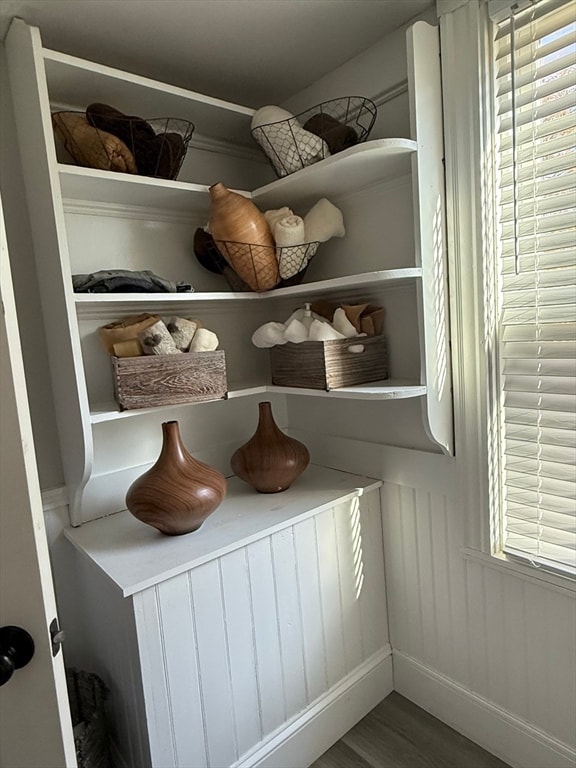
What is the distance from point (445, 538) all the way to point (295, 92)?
1.57 meters

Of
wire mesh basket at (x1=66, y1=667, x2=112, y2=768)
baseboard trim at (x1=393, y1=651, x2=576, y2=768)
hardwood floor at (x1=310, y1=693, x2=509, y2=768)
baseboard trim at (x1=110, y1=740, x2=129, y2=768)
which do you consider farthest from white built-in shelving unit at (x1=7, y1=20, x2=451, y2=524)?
hardwood floor at (x1=310, y1=693, x2=509, y2=768)

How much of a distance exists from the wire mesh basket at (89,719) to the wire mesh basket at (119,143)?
1.40m

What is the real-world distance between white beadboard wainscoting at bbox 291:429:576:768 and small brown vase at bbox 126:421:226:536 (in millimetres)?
627

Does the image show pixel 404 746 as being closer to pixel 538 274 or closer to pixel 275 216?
pixel 538 274

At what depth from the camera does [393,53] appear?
1.43m

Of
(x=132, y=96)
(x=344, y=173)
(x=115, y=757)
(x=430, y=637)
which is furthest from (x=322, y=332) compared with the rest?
A: (x=115, y=757)

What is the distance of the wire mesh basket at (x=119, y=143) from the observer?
1284mm

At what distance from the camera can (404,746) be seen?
59.3 inches

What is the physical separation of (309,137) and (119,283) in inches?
26.9

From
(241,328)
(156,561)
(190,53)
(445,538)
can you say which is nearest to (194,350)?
(241,328)

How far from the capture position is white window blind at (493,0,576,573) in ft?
3.77

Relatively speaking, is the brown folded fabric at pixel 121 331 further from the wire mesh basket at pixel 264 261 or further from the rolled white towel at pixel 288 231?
the rolled white towel at pixel 288 231

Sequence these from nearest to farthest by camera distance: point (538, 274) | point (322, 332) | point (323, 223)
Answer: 1. point (538, 274)
2. point (322, 332)
3. point (323, 223)

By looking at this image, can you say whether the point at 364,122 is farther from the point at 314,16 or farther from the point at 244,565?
the point at 244,565
